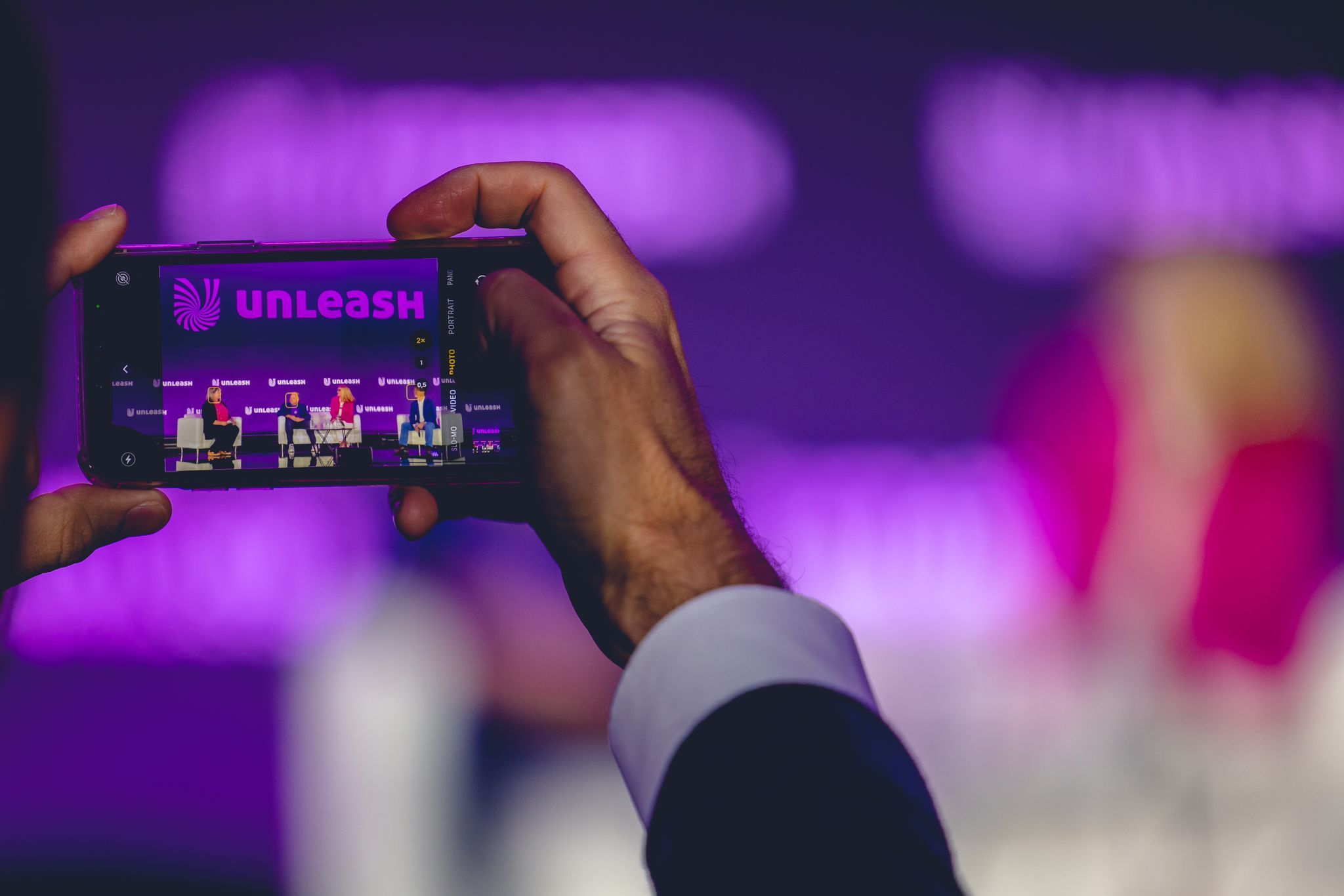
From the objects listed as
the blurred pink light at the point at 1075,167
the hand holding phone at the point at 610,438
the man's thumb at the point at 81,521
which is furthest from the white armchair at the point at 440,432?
the blurred pink light at the point at 1075,167

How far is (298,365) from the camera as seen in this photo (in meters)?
0.79

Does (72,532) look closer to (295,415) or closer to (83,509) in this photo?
(83,509)

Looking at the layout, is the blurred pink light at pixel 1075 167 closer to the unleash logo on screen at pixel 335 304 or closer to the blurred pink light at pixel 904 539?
the blurred pink light at pixel 904 539

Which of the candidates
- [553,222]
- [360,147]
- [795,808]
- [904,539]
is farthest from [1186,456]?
[360,147]

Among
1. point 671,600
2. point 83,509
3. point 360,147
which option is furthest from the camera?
point 360,147

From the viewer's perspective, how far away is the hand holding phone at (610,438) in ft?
1.83

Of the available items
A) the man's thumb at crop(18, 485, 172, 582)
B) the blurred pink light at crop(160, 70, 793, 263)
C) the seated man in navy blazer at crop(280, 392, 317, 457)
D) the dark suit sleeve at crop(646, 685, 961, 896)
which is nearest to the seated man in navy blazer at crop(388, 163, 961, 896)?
the dark suit sleeve at crop(646, 685, 961, 896)

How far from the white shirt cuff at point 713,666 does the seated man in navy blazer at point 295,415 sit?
0.48m

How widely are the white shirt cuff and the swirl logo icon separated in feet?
1.96

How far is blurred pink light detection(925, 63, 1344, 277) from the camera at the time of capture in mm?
1210

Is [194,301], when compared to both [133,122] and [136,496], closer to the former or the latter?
[136,496]

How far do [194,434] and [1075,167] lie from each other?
1.22 m

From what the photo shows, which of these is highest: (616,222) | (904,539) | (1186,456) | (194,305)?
(616,222)

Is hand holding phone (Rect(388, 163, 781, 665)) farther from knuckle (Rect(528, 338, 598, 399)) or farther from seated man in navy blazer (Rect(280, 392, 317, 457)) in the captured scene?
seated man in navy blazer (Rect(280, 392, 317, 457))
